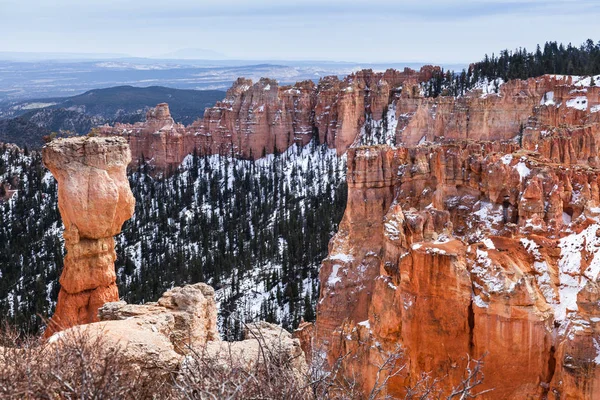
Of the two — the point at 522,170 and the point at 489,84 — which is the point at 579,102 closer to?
the point at 489,84

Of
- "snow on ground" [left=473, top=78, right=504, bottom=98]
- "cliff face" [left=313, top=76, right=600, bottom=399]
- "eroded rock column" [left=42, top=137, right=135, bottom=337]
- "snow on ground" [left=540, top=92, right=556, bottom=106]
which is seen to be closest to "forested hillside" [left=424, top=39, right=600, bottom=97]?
"snow on ground" [left=473, top=78, right=504, bottom=98]

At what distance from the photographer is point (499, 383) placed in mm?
15375

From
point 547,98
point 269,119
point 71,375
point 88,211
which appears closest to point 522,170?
point 88,211

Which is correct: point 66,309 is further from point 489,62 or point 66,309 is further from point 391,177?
point 489,62

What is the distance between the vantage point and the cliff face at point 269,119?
9000cm

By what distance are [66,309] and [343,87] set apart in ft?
259

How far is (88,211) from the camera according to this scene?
17.5 m

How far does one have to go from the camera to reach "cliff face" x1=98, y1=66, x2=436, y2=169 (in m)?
90.0

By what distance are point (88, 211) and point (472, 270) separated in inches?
405

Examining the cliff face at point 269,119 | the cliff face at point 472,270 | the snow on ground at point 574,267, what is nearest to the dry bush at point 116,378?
the cliff face at point 472,270

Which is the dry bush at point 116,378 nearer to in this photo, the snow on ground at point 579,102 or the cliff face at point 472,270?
the cliff face at point 472,270

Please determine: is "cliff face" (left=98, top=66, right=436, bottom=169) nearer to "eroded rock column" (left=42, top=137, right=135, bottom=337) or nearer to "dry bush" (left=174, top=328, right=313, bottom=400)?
"eroded rock column" (left=42, top=137, right=135, bottom=337)

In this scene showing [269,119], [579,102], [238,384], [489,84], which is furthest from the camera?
[269,119]

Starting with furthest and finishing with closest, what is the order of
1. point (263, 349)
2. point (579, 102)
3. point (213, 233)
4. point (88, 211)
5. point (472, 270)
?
point (213, 233) < point (579, 102) < point (88, 211) < point (472, 270) < point (263, 349)
